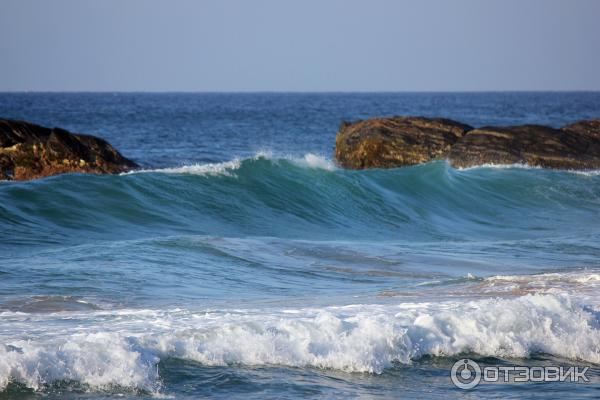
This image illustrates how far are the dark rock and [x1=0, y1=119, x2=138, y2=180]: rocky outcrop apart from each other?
25.0ft

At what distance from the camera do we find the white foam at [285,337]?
23.5ft

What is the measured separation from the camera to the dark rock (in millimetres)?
27141

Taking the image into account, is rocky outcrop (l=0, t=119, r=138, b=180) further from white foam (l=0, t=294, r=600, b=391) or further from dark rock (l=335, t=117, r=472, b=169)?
white foam (l=0, t=294, r=600, b=391)

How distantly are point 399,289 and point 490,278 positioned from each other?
4.23ft

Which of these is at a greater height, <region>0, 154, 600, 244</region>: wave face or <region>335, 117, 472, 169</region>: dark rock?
<region>335, 117, 472, 169</region>: dark rock

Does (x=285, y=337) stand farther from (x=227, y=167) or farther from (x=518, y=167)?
(x=518, y=167)

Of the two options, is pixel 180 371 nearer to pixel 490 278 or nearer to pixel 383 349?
pixel 383 349

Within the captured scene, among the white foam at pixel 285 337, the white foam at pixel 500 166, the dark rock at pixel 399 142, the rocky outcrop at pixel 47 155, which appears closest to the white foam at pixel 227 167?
the rocky outcrop at pixel 47 155

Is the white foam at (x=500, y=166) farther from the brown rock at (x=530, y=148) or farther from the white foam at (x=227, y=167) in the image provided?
the white foam at (x=227, y=167)

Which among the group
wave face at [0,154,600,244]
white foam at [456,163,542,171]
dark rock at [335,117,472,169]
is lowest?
wave face at [0,154,600,244]

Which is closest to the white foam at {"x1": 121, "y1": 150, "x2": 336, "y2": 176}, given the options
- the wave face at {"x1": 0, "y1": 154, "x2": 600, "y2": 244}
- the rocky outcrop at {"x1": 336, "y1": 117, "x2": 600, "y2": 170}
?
the wave face at {"x1": 0, "y1": 154, "x2": 600, "y2": 244}

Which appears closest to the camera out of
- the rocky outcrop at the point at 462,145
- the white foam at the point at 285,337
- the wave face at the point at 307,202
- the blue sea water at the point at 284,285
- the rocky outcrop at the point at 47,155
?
the white foam at the point at 285,337

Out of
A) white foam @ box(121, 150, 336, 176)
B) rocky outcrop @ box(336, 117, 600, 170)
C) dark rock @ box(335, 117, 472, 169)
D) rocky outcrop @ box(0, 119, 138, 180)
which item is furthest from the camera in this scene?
rocky outcrop @ box(336, 117, 600, 170)

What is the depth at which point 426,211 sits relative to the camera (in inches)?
858
